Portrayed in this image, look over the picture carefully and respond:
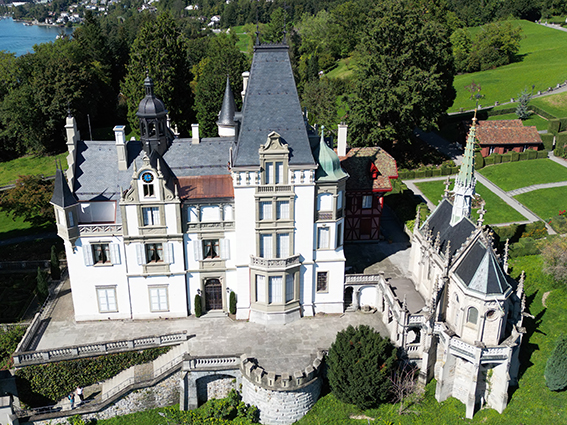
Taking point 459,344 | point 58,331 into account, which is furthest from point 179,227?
point 459,344

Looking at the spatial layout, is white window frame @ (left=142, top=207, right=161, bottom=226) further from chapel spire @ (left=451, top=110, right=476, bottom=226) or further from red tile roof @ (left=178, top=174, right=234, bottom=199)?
chapel spire @ (left=451, top=110, right=476, bottom=226)

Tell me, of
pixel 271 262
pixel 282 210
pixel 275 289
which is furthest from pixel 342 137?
pixel 275 289

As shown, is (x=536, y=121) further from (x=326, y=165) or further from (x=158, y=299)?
(x=158, y=299)

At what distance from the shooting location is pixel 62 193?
41.1m

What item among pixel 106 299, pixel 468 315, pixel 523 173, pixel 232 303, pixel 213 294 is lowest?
pixel 232 303

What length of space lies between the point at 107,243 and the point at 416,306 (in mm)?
26269

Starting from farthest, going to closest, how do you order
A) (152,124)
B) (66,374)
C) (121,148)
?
1. (121,148)
2. (152,124)
3. (66,374)

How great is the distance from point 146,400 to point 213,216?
1535 centimetres

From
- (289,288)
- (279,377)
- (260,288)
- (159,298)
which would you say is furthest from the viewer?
(159,298)

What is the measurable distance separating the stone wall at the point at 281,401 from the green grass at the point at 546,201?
124ft

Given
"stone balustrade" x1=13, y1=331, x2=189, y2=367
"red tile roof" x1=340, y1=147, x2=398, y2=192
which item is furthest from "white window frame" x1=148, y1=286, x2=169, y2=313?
"red tile roof" x1=340, y1=147, x2=398, y2=192

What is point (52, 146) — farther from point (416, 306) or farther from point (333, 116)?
point (416, 306)

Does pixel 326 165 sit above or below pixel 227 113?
below

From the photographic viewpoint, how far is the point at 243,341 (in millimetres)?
42688
